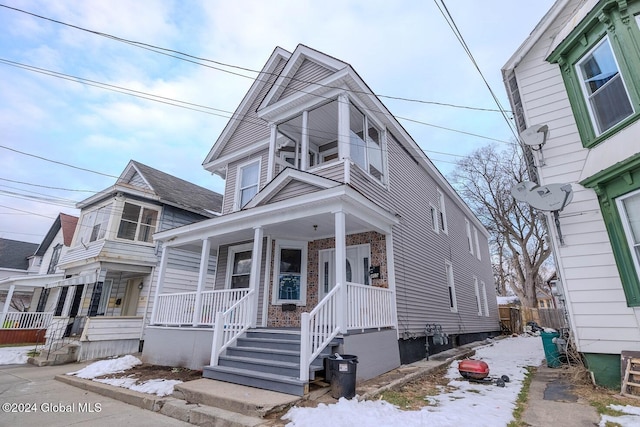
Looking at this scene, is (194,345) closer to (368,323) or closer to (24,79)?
(368,323)

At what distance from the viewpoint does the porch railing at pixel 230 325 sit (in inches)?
243

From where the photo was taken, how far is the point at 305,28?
770 cm

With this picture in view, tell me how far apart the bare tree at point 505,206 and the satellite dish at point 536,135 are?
59.2 feet

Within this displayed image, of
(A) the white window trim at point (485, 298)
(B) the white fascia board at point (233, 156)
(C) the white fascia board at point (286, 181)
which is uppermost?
(B) the white fascia board at point (233, 156)

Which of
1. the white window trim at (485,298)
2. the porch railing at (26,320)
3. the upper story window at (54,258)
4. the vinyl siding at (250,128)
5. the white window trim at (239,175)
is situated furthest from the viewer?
the upper story window at (54,258)

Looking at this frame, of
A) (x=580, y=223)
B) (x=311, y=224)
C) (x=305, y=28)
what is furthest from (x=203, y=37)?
(x=580, y=223)

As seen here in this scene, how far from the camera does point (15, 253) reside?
24594 mm

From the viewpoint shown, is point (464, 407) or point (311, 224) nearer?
point (464, 407)

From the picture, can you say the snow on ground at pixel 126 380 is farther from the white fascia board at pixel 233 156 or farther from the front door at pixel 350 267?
the white fascia board at pixel 233 156

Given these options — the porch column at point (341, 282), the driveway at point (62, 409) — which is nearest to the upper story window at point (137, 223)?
the driveway at point (62, 409)

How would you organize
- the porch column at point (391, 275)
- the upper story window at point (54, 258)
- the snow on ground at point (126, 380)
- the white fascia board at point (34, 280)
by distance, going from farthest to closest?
1. the upper story window at point (54, 258)
2. the white fascia board at point (34, 280)
3. the porch column at point (391, 275)
4. the snow on ground at point (126, 380)

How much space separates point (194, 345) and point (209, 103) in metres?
6.69

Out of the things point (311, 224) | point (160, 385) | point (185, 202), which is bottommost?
point (160, 385)

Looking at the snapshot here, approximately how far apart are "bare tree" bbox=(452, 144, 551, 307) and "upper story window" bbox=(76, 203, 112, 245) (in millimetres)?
24512
